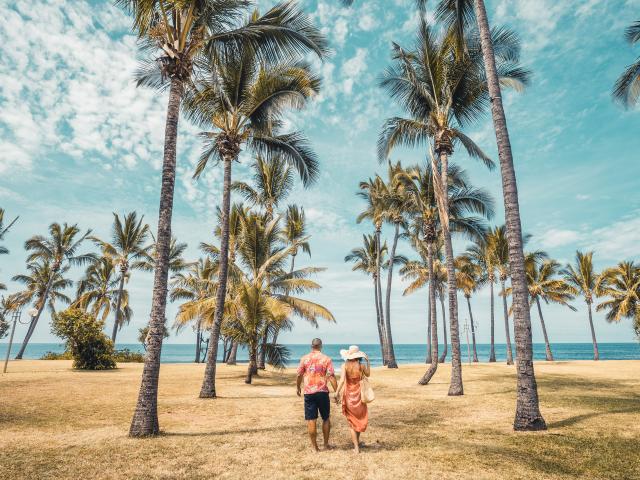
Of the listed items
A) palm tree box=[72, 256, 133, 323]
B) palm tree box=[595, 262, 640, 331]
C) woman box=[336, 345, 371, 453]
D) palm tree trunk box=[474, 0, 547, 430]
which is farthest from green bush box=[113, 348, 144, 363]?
palm tree box=[595, 262, 640, 331]

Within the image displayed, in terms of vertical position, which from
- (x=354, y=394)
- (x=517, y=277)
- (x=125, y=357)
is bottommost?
(x=125, y=357)

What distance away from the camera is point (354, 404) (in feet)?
19.8

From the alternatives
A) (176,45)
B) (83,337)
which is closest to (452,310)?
(176,45)

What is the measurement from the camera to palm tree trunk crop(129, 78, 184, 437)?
22.6ft

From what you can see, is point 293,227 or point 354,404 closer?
point 354,404

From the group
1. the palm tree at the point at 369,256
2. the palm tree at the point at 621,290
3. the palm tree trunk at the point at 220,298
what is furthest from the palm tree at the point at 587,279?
the palm tree trunk at the point at 220,298

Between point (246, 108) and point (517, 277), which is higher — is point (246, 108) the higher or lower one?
the higher one

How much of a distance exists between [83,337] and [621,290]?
159ft

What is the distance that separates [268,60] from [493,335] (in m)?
35.8

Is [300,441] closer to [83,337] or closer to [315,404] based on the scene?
[315,404]

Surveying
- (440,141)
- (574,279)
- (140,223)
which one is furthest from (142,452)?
(574,279)

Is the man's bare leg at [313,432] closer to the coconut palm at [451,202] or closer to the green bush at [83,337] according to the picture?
the coconut palm at [451,202]

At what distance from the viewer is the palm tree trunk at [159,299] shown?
22.6 feet

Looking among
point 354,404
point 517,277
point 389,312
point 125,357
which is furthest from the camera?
point 125,357
